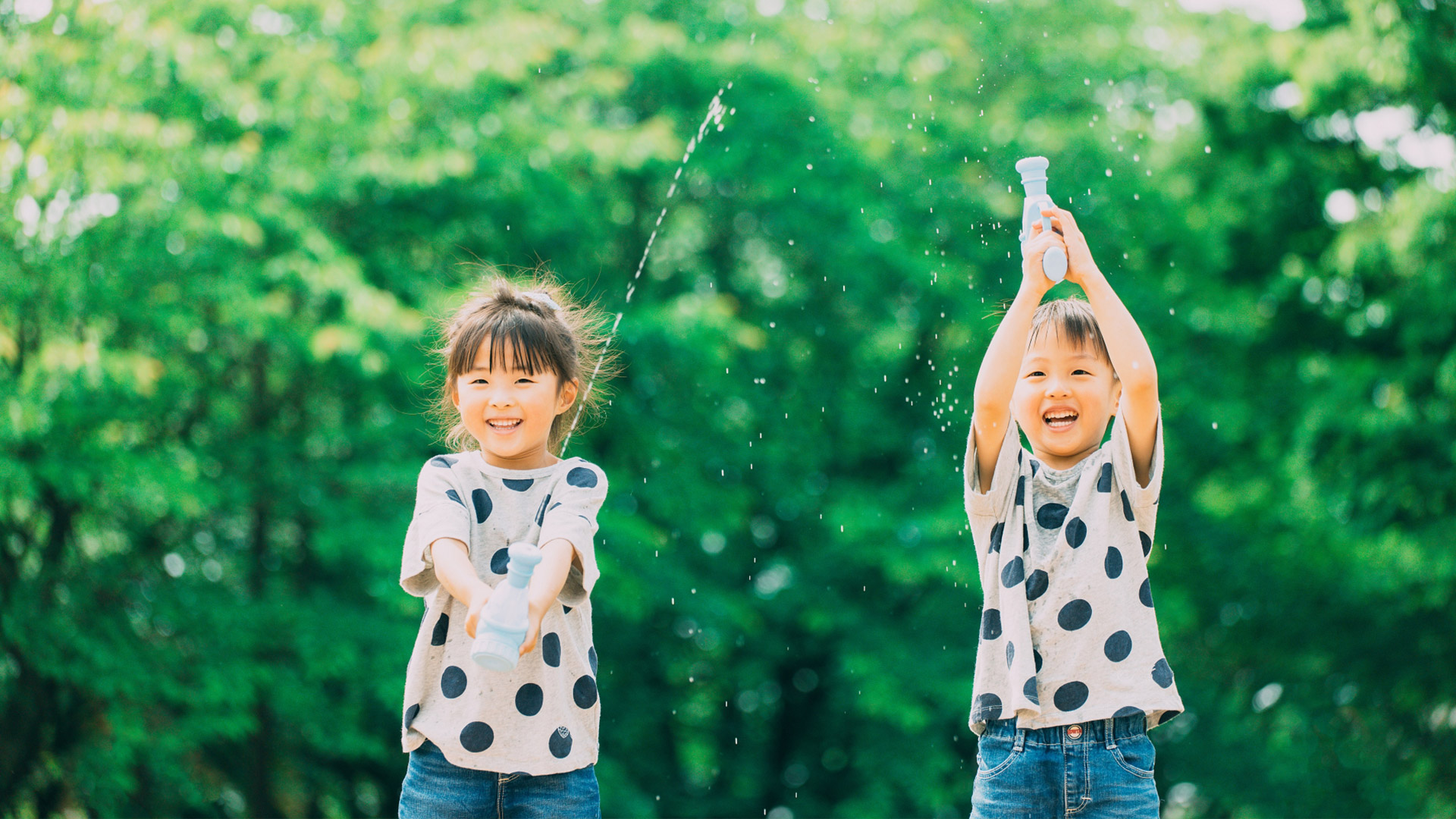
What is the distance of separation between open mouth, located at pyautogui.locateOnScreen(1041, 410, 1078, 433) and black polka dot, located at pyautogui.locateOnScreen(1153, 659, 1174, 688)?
0.51m

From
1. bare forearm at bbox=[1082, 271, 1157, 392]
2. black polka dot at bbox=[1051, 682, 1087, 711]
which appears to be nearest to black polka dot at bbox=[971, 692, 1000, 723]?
black polka dot at bbox=[1051, 682, 1087, 711]

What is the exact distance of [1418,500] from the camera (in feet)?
30.8

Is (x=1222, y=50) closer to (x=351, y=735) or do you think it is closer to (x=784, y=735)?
(x=784, y=735)

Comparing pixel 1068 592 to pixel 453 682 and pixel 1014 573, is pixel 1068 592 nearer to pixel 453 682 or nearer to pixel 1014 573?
pixel 1014 573

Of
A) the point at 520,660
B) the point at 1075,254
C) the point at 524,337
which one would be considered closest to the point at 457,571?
the point at 520,660

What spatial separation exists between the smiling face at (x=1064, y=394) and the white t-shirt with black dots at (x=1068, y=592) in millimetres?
46

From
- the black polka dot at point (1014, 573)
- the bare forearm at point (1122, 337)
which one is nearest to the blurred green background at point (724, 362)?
the black polka dot at point (1014, 573)

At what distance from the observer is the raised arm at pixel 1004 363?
2.68 meters

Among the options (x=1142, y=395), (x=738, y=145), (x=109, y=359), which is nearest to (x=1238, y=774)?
(x=738, y=145)

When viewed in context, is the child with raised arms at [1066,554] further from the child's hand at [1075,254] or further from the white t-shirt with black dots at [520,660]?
the white t-shirt with black dots at [520,660]

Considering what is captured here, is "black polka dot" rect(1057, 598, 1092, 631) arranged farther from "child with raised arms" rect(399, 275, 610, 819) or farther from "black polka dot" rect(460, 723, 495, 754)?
"black polka dot" rect(460, 723, 495, 754)

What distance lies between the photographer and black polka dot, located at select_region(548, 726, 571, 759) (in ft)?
8.65

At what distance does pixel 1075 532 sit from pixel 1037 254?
572 mm

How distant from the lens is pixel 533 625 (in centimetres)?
250
